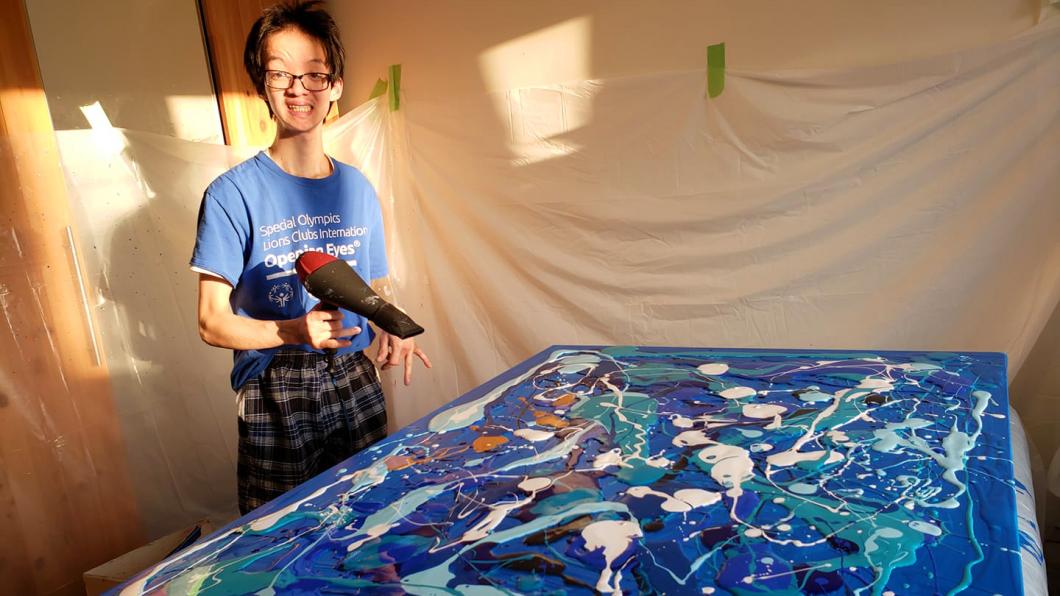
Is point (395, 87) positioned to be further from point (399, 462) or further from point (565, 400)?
point (399, 462)

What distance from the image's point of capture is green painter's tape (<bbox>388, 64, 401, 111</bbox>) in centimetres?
300

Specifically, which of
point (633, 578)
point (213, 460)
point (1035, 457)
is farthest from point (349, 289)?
point (1035, 457)

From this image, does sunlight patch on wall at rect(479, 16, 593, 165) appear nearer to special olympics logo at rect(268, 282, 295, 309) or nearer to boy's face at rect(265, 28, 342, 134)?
boy's face at rect(265, 28, 342, 134)

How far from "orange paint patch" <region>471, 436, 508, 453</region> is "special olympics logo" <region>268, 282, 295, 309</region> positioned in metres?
0.57

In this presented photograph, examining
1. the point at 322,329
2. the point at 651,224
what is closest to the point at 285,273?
the point at 322,329

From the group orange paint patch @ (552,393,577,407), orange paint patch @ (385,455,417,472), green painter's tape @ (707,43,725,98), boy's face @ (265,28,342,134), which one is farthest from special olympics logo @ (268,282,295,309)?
green painter's tape @ (707,43,725,98)

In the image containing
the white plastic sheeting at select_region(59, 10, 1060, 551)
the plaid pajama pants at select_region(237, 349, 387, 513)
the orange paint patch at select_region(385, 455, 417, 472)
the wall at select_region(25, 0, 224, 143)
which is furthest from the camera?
the wall at select_region(25, 0, 224, 143)

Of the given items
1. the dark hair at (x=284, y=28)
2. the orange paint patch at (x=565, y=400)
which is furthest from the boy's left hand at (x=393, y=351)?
the dark hair at (x=284, y=28)

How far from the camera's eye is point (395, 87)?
3021 millimetres

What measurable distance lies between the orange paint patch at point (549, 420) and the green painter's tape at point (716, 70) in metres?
1.43

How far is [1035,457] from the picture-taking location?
80.1 inches

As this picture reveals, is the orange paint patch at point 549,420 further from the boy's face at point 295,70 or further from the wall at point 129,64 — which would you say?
the wall at point 129,64

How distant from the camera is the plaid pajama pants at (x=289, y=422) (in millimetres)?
1607

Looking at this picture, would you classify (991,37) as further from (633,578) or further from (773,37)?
(633,578)
